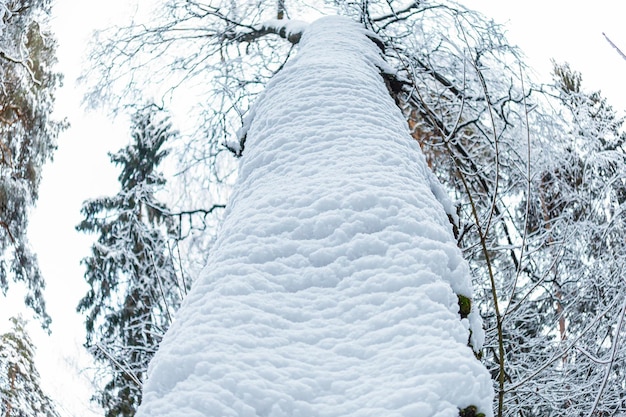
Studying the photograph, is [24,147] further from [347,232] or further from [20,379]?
[347,232]

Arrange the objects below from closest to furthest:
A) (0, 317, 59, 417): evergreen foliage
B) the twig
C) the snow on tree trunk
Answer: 1. the snow on tree trunk
2. the twig
3. (0, 317, 59, 417): evergreen foliage

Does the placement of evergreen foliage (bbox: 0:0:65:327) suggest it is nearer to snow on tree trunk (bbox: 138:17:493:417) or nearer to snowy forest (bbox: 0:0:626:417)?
snowy forest (bbox: 0:0:626:417)

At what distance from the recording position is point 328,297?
1147 mm

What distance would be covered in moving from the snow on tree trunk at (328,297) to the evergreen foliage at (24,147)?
771cm

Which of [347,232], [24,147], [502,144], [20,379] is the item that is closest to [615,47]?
[347,232]

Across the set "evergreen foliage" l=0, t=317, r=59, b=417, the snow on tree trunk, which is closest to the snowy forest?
the snow on tree trunk

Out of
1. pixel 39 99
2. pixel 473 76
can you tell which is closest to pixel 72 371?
pixel 39 99

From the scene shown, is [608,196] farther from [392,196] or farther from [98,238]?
[98,238]

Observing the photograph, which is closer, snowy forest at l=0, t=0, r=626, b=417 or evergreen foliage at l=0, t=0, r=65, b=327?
snowy forest at l=0, t=0, r=626, b=417

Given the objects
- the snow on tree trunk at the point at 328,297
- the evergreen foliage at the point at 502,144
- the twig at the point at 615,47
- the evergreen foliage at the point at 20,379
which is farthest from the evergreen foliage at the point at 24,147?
the twig at the point at 615,47

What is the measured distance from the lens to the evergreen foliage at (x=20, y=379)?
24.6ft

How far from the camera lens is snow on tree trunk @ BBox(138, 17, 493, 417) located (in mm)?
921

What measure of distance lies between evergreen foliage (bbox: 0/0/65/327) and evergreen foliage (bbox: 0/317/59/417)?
53 cm

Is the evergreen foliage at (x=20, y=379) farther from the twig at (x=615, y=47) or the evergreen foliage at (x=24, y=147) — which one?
the twig at (x=615, y=47)
